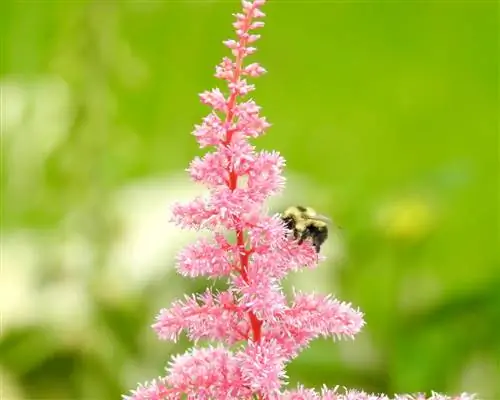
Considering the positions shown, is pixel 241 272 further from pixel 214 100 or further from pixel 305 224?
pixel 305 224

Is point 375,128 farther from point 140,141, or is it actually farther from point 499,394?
point 499,394

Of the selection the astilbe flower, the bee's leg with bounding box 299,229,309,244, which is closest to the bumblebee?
the bee's leg with bounding box 299,229,309,244

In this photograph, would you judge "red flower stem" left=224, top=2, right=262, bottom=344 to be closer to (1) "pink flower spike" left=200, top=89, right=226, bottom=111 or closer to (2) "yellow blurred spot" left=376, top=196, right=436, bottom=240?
(1) "pink flower spike" left=200, top=89, right=226, bottom=111

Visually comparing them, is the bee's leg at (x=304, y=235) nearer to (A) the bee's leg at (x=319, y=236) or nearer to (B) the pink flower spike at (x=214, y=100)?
(A) the bee's leg at (x=319, y=236)

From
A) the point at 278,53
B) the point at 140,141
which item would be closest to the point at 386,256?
the point at 140,141

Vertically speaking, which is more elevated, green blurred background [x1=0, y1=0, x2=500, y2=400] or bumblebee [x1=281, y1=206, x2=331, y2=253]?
green blurred background [x1=0, y1=0, x2=500, y2=400]

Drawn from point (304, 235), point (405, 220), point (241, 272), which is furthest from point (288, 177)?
point (241, 272)
